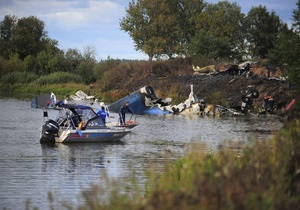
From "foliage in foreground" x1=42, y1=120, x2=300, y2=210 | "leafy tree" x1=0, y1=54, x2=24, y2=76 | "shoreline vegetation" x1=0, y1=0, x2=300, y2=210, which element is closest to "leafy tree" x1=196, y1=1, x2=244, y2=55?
"shoreline vegetation" x1=0, y1=0, x2=300, y2=210

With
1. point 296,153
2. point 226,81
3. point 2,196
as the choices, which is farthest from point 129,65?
point 296,153

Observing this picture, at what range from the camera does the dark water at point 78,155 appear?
2061cm

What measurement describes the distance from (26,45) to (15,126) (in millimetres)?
94850

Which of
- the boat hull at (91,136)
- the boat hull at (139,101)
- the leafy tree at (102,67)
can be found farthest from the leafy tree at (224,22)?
the boat hull at (91,136)

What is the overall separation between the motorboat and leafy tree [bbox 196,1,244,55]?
79161 mm

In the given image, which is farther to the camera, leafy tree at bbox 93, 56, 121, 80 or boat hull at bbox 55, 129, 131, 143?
leafy tree at bbox 93, 56, 121, 80

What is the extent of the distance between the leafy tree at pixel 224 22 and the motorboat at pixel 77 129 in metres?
79.2

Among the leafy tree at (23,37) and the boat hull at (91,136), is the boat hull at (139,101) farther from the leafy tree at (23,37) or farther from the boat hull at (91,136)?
the leafy tree at (23,37)

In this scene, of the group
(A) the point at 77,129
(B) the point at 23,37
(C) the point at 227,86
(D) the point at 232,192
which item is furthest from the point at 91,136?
(B) the point at 23,37

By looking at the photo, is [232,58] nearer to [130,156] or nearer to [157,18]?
[157,18]

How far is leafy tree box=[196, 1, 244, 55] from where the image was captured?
119812 millimetres

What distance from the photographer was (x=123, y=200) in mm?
9570

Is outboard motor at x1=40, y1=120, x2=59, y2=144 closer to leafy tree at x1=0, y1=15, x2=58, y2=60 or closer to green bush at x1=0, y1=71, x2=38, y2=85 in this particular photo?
green bush at x1=0, y1=71, x2=38, y2=85

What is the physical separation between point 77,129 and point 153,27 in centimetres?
8598
